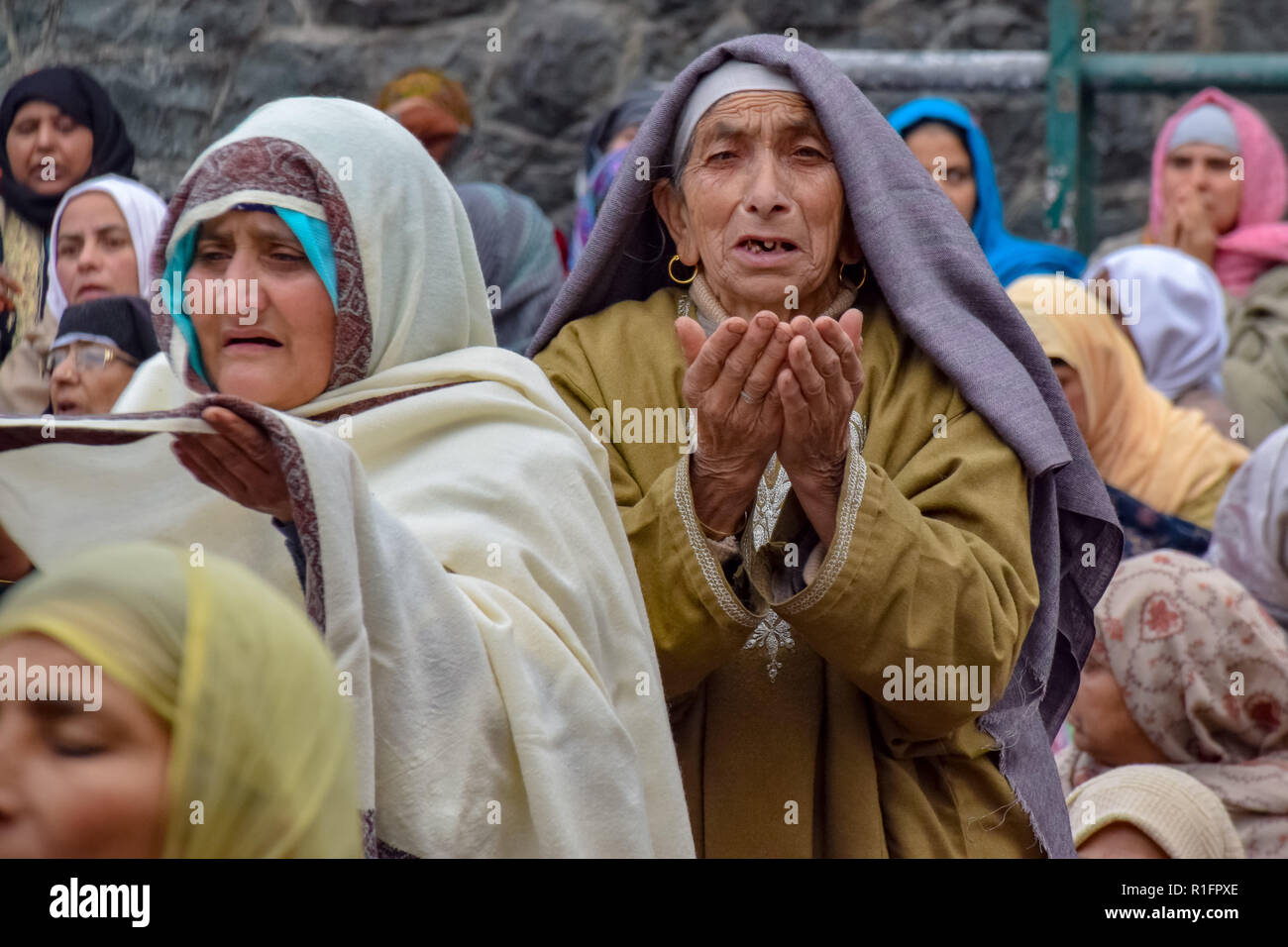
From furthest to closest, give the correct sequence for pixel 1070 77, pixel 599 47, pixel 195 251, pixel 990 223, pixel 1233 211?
pixel 599 47 → pixel 1070 77 → pixel 1233 211 → pixel 990 223 → pixel 195 251

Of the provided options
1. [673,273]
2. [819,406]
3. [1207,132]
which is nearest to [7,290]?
[673,273]

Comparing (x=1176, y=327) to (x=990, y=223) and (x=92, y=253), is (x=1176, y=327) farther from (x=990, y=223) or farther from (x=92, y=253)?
(x=92, y=253)

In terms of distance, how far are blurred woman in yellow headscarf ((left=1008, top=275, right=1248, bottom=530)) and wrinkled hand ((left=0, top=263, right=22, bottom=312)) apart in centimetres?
263

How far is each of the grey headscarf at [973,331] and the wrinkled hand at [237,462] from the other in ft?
3.66

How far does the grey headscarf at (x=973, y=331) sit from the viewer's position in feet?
A: 10.3

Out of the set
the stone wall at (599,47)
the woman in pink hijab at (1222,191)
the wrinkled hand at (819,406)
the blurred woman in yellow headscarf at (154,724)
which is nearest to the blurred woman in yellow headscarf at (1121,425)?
the woman in pink hijab at (1222,191)

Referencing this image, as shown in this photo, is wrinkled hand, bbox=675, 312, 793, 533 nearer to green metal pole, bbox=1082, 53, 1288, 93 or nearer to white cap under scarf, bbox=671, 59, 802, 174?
white cap under scarf, bbox=671, 59, 802, 174

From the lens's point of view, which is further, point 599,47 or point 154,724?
point 599,47

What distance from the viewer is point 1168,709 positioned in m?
3.89

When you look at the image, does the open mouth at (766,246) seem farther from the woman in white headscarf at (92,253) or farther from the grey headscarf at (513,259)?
the woman in white headscarf at (92,253)

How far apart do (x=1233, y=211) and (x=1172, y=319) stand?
4.57 feet

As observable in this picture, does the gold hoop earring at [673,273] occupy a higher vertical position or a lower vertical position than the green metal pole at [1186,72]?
lower

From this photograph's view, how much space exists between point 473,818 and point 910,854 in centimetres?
77

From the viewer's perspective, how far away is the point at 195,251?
297cm
